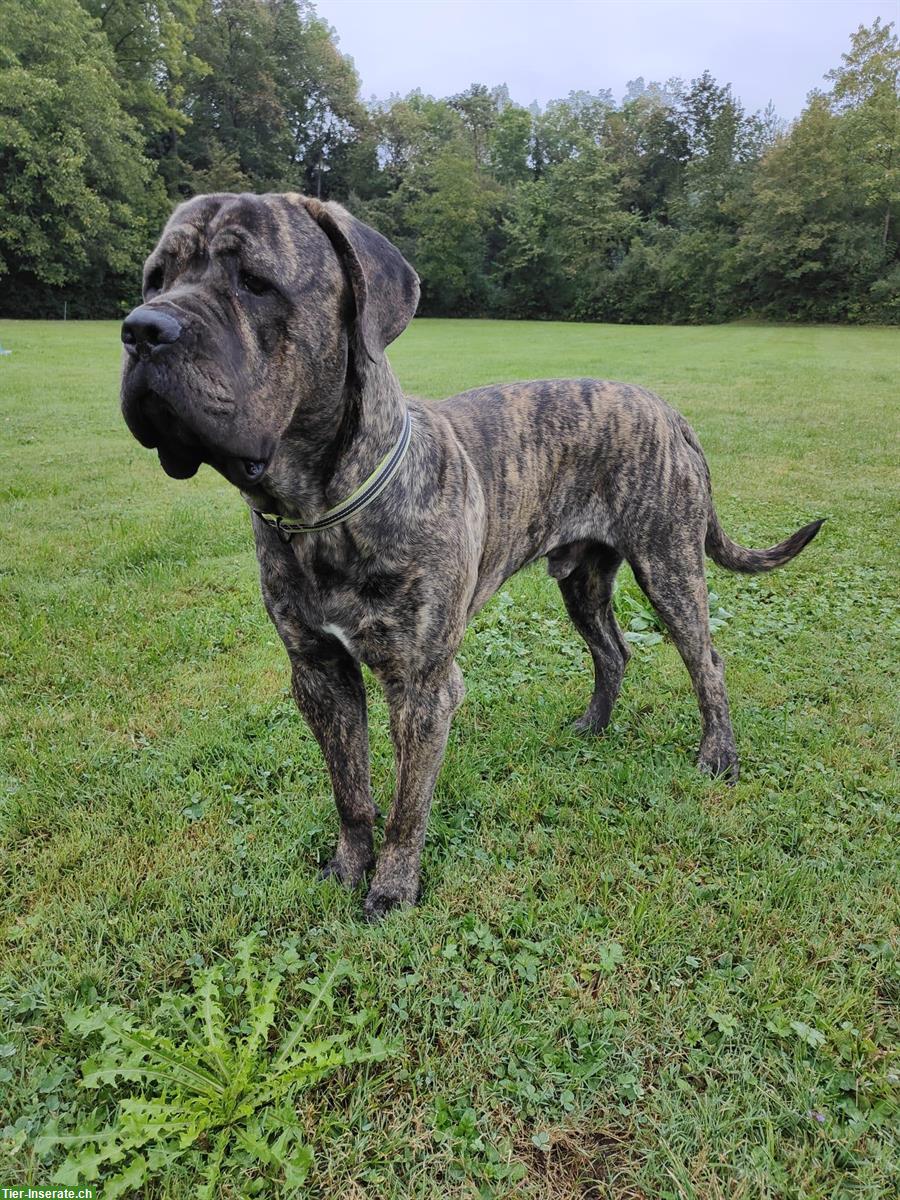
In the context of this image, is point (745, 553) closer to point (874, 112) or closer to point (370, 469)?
point (370, 469)

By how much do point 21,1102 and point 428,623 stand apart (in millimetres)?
1592

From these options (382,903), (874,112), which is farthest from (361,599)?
(874,112)

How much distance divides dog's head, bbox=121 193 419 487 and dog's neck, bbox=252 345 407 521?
2cm

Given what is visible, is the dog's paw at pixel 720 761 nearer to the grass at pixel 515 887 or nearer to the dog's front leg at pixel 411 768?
the grass at pixel 515 887

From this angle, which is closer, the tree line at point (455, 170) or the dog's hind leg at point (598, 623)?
the dog's hind leg at point (598, 623)

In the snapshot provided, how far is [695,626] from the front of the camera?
10.4ft

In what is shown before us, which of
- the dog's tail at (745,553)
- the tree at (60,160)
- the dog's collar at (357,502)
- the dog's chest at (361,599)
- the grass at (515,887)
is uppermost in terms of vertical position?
the tree at (60,160)

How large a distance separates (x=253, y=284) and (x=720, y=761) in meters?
2.59

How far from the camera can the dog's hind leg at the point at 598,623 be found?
136 inches

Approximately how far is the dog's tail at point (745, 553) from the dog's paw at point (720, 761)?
0.83 metres

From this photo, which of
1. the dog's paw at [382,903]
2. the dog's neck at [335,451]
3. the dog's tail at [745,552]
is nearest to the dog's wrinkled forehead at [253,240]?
the dog's neck at [335,451]

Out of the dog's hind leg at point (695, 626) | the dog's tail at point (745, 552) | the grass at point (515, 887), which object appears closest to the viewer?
the grass at point (515, 887)

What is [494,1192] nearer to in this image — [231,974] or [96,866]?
[231,974]

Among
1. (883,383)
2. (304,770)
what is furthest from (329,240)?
(883,383)
